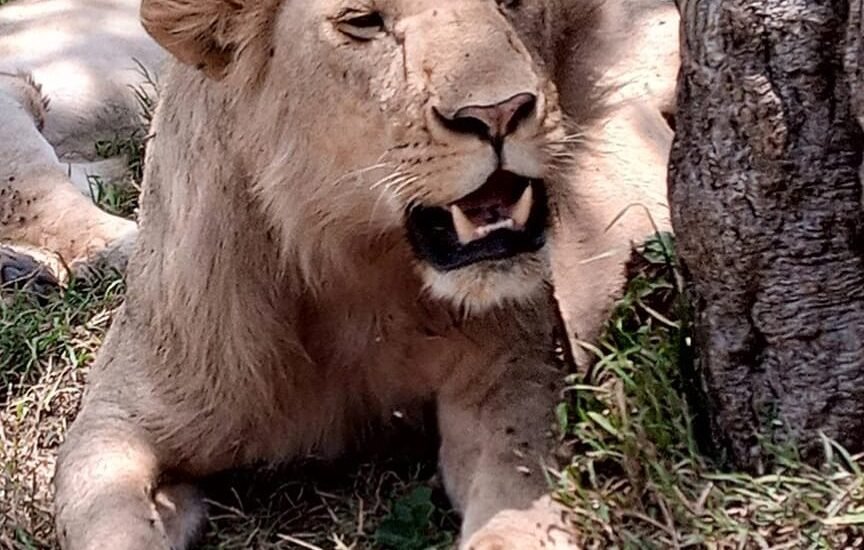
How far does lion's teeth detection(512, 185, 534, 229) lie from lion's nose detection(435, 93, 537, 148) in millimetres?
190

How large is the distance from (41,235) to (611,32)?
2.19 meters

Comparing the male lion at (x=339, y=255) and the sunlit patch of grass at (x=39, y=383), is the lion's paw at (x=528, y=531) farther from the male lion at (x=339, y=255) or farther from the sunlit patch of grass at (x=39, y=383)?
the sunlit patch of grass at (x=39, y=383)

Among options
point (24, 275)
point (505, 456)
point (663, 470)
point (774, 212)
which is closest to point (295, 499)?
point (505, 456)

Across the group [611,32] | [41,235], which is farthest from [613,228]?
[41,235]

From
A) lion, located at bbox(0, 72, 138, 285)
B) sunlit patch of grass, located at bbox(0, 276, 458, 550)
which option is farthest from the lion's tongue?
lion, located at bbox(0, 72, 138, 285)

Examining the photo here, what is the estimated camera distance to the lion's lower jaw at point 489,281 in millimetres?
3004

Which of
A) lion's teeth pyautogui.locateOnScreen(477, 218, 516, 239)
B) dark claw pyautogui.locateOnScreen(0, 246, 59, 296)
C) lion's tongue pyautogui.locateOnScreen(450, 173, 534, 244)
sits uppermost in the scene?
lion's tongue pyautogui.locateOnScreen(450, 173, 534, 244)

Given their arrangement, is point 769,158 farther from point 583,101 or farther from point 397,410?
point 397,410

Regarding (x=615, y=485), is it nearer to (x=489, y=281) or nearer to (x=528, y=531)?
(x=528, y=531)

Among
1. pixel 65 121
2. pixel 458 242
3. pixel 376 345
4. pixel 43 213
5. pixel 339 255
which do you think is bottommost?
pixel 65 121

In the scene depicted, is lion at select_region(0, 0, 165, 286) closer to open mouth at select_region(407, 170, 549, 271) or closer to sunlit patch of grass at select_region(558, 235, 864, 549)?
sunlit patch of grass at select_region(558, 235, 864, 549)

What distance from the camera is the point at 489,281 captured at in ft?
9.86

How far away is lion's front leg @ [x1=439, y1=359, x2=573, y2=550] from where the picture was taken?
10.3 feet

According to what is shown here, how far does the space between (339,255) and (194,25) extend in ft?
1.49
